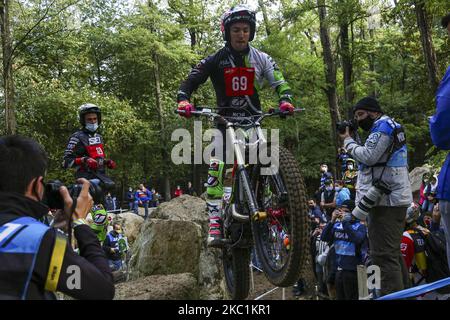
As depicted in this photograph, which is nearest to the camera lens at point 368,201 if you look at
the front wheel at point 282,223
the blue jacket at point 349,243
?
the front wheel at point 282,223

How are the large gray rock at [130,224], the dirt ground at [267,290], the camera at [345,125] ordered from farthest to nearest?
the large gray rock at [130,224] < the dirt ground at [267,290] < the camera at [345,125]

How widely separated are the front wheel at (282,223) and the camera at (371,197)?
3.52 feet

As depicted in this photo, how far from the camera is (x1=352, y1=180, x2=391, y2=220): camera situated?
15.4ft

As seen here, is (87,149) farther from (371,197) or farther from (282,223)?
(371,197)

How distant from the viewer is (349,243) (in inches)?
280

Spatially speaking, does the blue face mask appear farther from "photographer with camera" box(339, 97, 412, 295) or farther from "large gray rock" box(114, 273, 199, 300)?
"photographer with camera" box(339, 97, 412, 295)

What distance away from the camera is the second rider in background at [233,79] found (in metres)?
4.80

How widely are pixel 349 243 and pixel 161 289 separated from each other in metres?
3.34

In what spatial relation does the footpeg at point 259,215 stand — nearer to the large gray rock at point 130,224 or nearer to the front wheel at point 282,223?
the front wheel at point 282,223

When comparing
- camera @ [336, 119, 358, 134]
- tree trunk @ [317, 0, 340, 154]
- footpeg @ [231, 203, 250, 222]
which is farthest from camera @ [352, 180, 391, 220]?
tree trunk @ [317, 0, 340, 154]

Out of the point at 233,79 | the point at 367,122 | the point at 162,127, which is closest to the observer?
the point at 233,79

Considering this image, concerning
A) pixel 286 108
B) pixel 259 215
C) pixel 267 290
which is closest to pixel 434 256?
pixel 286 108

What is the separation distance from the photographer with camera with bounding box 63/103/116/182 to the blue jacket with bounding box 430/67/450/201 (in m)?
4.72

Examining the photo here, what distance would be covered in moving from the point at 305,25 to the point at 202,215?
10816mm
